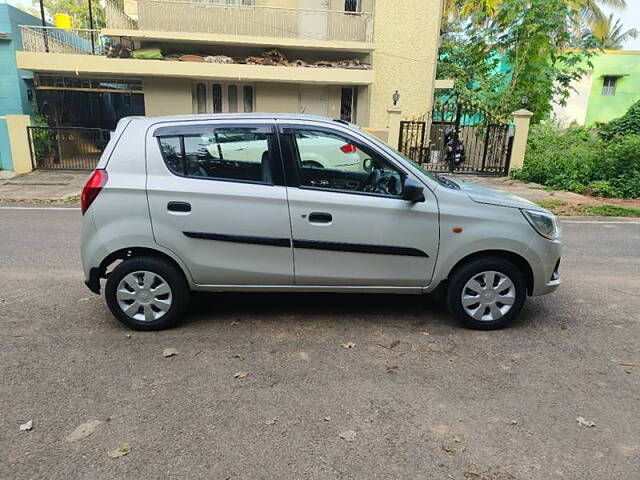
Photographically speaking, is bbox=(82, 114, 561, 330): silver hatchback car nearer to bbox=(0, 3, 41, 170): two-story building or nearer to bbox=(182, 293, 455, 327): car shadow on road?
bbox=(182, 293, 455, 327): car shadow on road

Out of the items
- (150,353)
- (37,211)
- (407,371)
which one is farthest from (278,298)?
(37,211)

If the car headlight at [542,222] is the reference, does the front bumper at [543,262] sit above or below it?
below

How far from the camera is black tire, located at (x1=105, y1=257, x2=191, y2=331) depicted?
13.3ft

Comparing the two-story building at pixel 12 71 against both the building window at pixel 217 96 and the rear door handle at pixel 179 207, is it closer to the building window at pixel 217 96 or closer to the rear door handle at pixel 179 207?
the building window at pixel 217 96

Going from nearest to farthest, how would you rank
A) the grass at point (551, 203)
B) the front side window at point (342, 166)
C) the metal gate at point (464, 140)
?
the front side window at point (342, 166) < the grass at point (551, 203) < the metal gate at point (464, 140)

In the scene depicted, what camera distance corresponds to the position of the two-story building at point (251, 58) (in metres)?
16.9

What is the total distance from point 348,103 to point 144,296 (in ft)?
55.4

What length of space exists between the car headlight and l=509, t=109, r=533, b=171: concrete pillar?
12.2 m

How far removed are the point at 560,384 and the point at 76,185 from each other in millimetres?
12953

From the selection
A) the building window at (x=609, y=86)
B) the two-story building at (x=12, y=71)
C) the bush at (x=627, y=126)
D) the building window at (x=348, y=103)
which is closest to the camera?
the two-story building at (x=12, y=71)

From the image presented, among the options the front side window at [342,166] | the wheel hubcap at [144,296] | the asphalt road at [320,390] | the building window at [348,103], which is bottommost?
the asphalt road at [320,390]

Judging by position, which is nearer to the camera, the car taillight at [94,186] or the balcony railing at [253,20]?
the car taillight at [94,186]

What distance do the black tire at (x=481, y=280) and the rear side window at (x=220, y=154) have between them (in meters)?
1.86

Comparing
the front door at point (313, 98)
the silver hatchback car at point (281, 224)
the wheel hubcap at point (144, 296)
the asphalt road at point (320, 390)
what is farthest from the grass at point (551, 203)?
the front door at point (313, 98)
